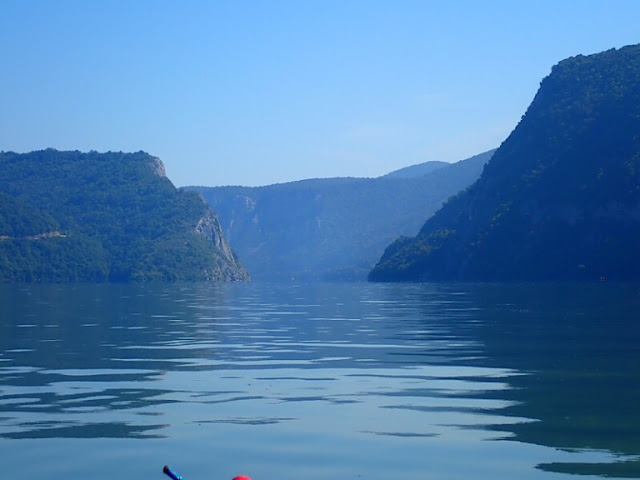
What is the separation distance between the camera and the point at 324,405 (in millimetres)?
24312

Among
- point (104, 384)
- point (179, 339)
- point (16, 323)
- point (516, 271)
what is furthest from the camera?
point (516, 271)

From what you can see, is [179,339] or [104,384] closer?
[104,384]

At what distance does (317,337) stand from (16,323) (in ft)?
60.9

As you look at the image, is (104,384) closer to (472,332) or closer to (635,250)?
(472,332)

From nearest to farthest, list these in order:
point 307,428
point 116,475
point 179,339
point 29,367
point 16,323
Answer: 1. point 116,475
2. point 307,428
3. point 29,367
4. point 179,339
5. point 16,323

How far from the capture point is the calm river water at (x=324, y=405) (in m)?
18.2

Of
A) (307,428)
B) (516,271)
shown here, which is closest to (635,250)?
(516,271)

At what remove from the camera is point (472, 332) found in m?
46.0

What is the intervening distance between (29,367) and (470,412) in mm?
15255

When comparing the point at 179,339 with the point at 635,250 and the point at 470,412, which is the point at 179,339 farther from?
the point at 635,250

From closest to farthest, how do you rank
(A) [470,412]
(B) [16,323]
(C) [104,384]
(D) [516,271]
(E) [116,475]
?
(E) [116,475] < (A) [470,412] < (C) [104,384] < (B) [16,323] < (D) [516,271]

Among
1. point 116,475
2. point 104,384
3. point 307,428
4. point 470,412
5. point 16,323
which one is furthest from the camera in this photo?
point 16,323

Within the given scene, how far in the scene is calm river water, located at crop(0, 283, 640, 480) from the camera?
59.7 ft

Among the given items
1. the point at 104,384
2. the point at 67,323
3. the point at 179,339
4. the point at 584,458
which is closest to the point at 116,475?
the point at 584,458
